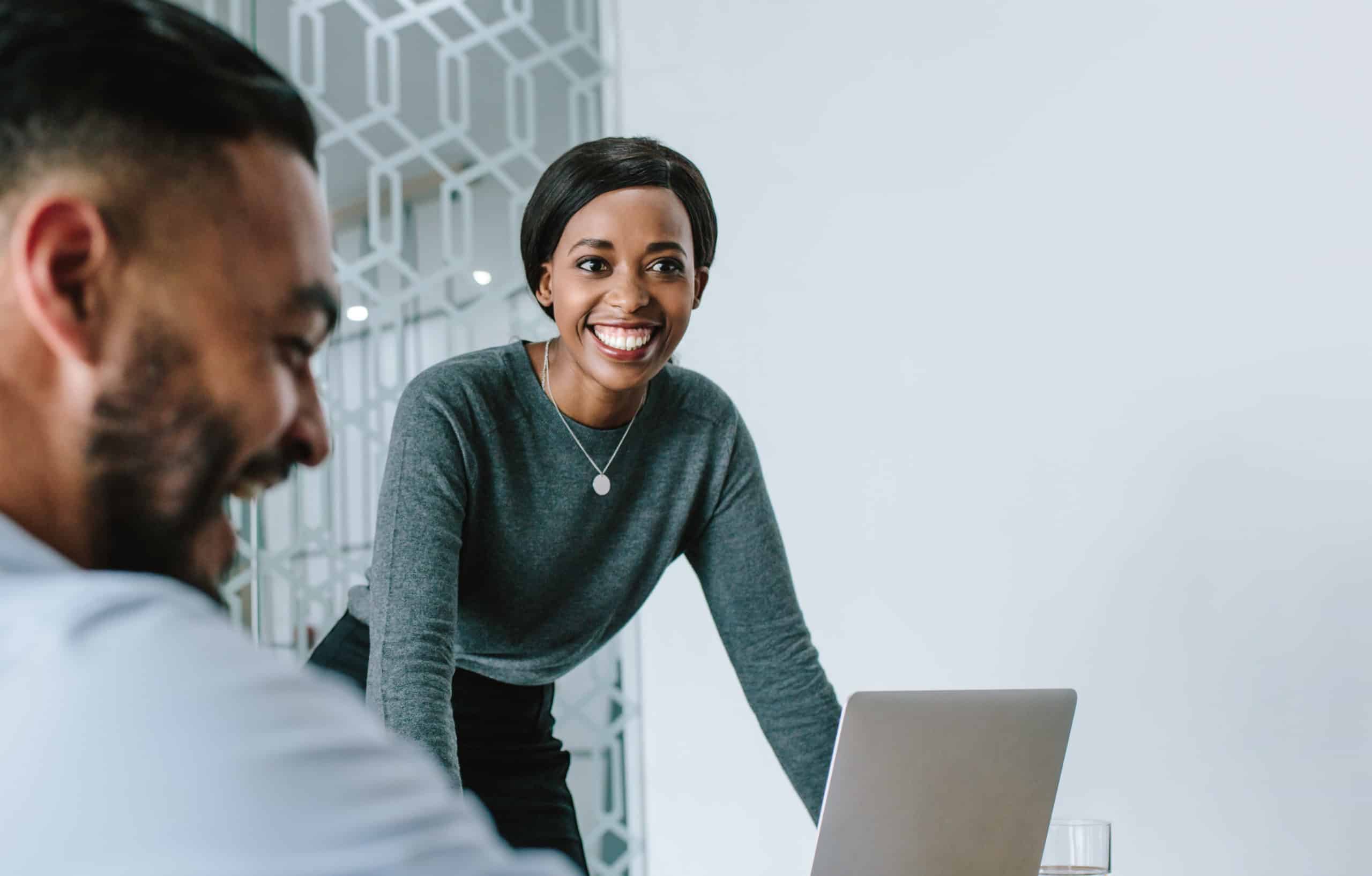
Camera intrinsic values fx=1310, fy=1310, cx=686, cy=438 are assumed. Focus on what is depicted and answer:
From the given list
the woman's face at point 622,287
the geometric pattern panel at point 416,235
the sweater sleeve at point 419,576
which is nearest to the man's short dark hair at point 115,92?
the sweater sleeve at point 419,576

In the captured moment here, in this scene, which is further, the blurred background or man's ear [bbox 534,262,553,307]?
the blurred background

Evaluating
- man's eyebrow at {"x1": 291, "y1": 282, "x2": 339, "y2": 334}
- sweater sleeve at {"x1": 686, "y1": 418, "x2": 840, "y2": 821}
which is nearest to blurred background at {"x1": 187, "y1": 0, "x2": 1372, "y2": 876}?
sweater sleeve at {"x1": 686, "y1": 418, "x2": 840, "y2": 821}

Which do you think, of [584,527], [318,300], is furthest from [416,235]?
[318,300]

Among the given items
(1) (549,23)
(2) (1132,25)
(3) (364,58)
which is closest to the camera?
(2) (1132,25)

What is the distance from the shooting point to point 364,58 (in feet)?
9.71

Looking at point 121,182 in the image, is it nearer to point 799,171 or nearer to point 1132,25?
point 1132,25

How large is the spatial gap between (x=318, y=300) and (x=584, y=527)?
1.26 meters

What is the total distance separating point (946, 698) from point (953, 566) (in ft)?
5.11

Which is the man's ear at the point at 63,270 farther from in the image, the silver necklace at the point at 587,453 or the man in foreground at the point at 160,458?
the silver necklace at the point at 587,453

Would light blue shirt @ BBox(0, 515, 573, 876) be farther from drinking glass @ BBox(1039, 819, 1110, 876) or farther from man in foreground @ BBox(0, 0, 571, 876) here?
drinking glass @ BBox(1039, 819, 1110, 876)

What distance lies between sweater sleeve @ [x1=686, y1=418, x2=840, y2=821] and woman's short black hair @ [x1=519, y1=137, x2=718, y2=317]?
0.33m

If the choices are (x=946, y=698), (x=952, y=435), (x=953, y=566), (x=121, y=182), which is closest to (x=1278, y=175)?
(x=952, y=435)

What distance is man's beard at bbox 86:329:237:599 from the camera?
390 mm

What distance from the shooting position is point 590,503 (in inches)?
66.8
